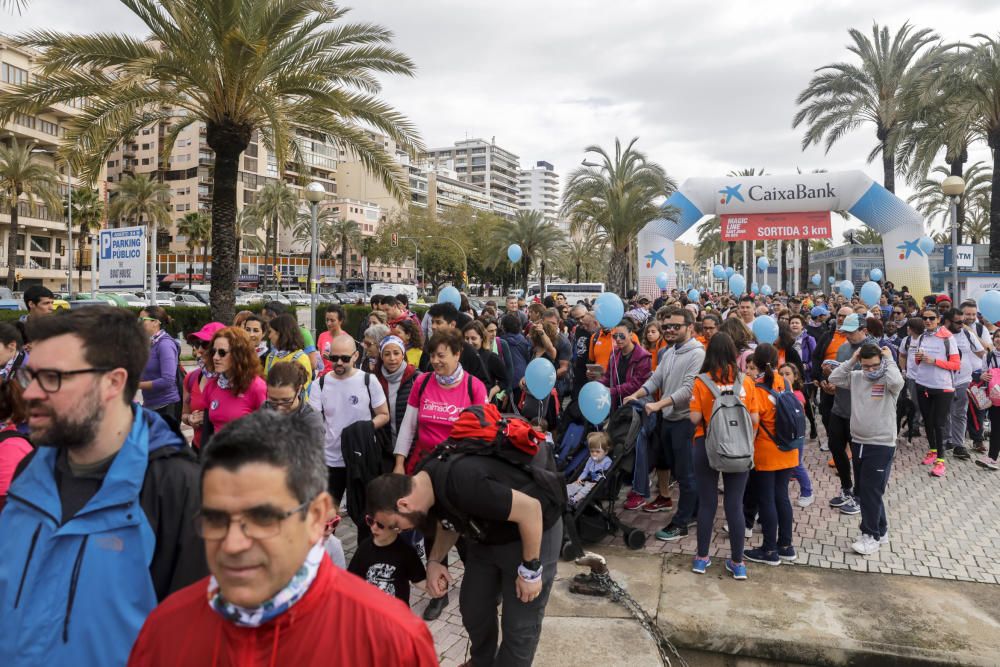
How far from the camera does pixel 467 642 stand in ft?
12.3

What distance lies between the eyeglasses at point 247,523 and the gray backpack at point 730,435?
3.63m

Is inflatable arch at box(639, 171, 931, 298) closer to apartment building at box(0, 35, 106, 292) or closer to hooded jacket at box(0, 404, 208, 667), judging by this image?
hooded jacket at box(0, 404, 208, 667)

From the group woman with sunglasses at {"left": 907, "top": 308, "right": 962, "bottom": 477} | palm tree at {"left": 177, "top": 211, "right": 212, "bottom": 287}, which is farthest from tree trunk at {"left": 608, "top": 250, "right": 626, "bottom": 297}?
palm tree at {"left": 177, "top": 211, "right": 212, "bottom": 287}

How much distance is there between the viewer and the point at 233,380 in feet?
13.4

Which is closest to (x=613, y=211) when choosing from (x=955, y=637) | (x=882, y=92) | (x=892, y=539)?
(x=882, y=92)

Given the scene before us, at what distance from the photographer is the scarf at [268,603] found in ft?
4.23

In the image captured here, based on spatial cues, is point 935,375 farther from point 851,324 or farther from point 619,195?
point 619,195

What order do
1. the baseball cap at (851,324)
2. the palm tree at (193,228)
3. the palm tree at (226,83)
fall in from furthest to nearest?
the palm tree at (193,228)
the palm tree at (226,83)
the baseball cap at (851,324)

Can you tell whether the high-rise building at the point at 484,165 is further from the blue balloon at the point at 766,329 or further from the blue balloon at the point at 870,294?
the blue balloon at the point at 766,329

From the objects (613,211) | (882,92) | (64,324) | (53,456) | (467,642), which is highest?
(882,92)

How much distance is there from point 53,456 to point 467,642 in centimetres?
269

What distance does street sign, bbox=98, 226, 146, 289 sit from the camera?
12734 millimetres

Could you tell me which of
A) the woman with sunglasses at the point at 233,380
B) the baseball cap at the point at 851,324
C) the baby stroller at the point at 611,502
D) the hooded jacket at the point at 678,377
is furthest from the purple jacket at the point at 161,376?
the baseball cap at the point at 851,324

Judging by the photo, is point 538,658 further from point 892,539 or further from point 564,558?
point 892,539
